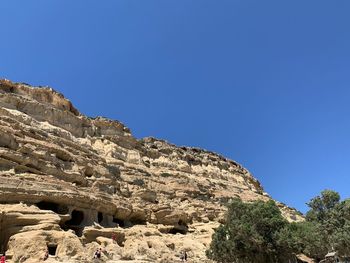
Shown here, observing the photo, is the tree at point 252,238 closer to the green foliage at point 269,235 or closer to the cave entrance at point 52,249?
the green foliage at point 269,235

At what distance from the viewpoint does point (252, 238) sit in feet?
98.2

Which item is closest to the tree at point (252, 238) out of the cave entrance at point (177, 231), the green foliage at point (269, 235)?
the green foliage at point (269, 235)

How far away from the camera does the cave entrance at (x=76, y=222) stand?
30.9m

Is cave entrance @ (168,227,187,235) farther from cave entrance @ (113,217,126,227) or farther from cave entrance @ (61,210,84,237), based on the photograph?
cave entrance @ (61,210,84,237)

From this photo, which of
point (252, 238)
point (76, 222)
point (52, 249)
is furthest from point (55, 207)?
point (252, 238)

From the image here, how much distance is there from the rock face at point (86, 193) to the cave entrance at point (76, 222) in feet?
0.32

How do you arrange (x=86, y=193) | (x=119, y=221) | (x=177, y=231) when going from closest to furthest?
(x=86, y=193)
(x=119, y=221)
(x=177, y=231)

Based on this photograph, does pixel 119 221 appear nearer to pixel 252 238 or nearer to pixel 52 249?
pixel 52 249

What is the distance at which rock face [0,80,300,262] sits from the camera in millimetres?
25688

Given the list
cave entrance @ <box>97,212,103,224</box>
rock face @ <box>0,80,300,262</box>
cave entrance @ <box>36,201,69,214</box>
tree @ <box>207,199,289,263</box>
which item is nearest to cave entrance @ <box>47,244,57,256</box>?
rock face @ <box>0,80,300,262</box>

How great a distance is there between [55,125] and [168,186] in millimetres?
19085

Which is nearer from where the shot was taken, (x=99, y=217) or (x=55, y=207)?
(x=55, y=207)

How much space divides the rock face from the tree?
2.62 meters

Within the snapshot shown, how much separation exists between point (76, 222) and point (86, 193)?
2.77m
